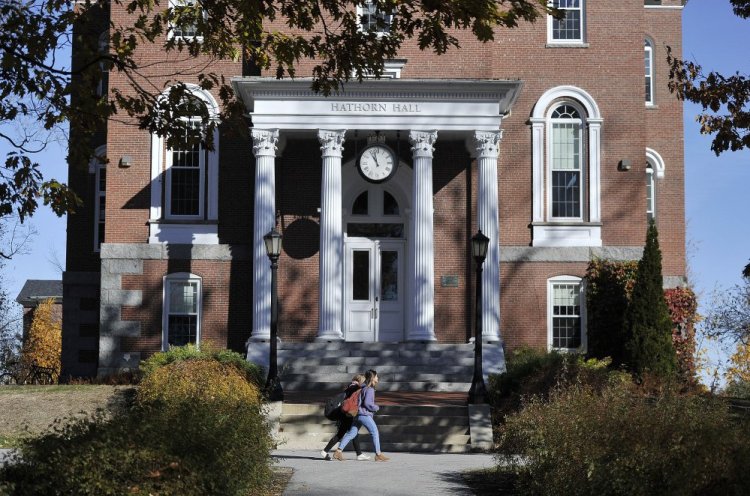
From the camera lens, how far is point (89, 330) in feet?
116

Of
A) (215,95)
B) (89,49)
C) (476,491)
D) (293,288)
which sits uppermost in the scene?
(215,95)

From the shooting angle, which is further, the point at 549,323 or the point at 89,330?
the point at 89,330

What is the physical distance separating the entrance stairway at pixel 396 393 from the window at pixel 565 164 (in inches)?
211

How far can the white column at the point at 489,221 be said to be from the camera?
3067cm

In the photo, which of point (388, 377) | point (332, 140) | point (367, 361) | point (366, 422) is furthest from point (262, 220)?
point (366, 422)

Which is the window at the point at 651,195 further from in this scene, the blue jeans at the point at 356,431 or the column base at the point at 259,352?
the blue jeans at the point at 356,431

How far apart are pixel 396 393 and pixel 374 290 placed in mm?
5281

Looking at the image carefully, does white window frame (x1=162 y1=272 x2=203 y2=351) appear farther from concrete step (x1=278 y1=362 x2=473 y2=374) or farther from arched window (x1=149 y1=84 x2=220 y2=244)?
concrete step (x1=278 y1=362 x2=473 y2=374)

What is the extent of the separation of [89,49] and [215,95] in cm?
1713

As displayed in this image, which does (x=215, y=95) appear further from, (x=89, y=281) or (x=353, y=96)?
(x=89, y=281)

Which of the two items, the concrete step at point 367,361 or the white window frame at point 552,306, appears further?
the white window frame at point 552,306

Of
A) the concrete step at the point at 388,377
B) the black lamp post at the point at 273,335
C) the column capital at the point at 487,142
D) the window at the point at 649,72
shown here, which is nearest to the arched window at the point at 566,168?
the column capital at the point at 487,142

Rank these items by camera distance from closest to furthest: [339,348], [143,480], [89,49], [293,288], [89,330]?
[143,480] → [89,49] → [339,348] → [293,288] → [89,330]

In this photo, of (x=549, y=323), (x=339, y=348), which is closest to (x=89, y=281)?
(x=339, y=348)
